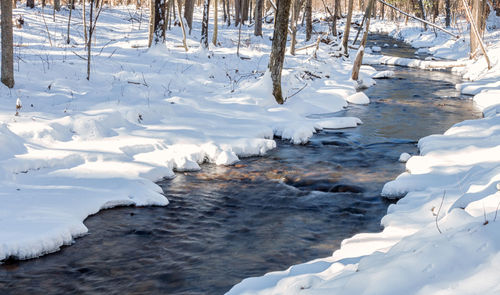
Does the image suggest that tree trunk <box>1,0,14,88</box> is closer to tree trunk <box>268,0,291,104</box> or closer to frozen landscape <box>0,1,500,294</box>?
frozen landscape <box>0,1,500,294</box>

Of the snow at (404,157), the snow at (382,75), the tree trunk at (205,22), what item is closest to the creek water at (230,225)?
the snow at (404,157)

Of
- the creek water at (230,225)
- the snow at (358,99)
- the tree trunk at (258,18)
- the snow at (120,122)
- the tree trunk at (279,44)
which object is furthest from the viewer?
the tree trunk at (258,18)

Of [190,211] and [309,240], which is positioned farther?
[190,211]

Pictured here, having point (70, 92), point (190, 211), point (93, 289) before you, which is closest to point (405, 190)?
point (190, 211)

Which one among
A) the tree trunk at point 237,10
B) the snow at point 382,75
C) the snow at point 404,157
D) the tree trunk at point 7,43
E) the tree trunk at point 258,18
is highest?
the tree trunk at point 237,10

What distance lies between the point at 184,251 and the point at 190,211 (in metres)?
1.14

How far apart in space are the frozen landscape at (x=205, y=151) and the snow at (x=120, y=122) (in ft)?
0.09

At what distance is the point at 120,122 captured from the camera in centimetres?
A: 884

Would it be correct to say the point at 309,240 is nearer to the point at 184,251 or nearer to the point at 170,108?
the point at 184,251

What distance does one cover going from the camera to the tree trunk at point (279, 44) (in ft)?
36.1

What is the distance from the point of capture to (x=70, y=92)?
10820mm

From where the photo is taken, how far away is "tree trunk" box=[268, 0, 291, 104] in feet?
36.1

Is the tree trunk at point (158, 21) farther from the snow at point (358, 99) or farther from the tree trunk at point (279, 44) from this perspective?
the snow at point (358, 99)

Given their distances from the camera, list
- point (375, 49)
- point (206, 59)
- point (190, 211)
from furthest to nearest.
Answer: point (375, 49) < point (206, 59) < point (190, 211)
